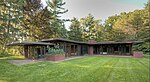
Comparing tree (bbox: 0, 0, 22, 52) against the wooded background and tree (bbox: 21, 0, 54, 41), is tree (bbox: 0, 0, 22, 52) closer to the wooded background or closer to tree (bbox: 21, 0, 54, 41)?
the wooded background

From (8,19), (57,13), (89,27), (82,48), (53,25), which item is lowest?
(82,48)

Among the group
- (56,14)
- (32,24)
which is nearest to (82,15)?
(56,14)

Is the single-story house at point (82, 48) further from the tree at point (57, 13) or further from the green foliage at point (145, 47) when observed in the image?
the tree at point (57, 13)

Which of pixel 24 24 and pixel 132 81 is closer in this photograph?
pixel 132 81

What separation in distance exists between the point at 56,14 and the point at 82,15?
9734 millimetres

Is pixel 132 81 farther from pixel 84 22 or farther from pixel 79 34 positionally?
→ pixel 84 22

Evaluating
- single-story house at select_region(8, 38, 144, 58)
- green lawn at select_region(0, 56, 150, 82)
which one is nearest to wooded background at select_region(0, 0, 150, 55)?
single-story house at select_region(8, 38, 144, 58)

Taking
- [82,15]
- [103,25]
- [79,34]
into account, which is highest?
[82,15]

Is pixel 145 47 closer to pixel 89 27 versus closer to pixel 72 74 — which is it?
pixel 89 27

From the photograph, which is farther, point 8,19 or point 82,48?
point 82,48

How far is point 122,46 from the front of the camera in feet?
85.4

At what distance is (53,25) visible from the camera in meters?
31.4

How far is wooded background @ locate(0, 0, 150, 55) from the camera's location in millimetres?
24781

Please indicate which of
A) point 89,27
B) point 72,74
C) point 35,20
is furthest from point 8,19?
point 89,27
